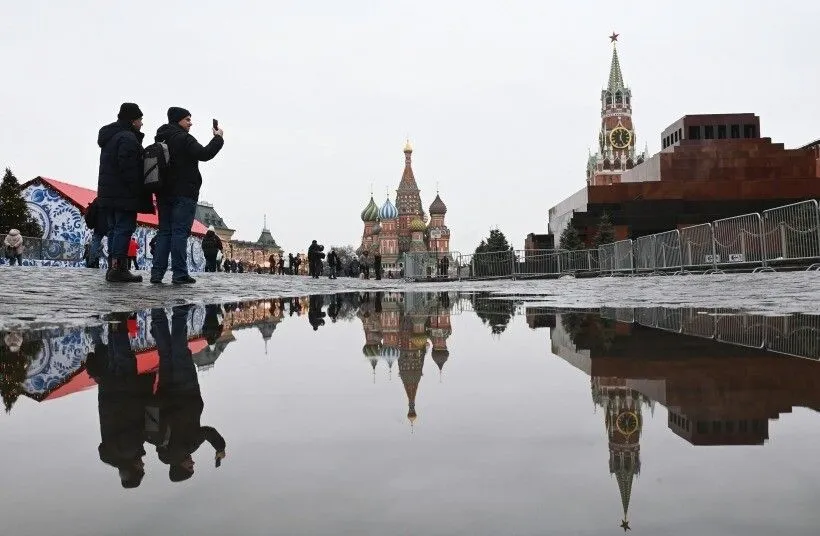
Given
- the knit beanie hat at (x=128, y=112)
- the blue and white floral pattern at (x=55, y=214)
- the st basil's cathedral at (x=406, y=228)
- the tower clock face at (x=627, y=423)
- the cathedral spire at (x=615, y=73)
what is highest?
the cathedral spire at (x=615, y=73)

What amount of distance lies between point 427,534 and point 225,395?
1.48m

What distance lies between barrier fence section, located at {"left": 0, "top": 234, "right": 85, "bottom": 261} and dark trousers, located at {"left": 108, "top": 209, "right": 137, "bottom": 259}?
14.3 metres

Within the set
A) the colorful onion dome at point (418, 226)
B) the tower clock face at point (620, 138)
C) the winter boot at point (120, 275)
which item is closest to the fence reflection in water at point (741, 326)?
the winter boot at point (120, 275)

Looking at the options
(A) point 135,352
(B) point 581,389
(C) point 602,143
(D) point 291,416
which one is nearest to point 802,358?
(B) point 581,389

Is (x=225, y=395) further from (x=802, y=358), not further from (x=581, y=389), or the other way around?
(x=802, y=358)

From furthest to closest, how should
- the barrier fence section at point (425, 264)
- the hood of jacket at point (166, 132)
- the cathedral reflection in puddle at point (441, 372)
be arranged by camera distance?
the barrier fence section at point (425, 264) < the hood of jacket at point (166, 132) < the cathedral reflection in puddle at point (441, 372)

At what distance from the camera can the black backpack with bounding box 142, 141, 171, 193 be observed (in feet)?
30.4

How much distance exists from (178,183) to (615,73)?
136 m

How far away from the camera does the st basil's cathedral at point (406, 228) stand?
14250 cm

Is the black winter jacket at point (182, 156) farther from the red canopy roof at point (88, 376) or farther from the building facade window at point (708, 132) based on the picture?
the building facade window at point (708, 132)

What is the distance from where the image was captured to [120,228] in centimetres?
952

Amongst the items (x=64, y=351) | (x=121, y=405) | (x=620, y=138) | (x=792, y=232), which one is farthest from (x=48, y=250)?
(x=620, y=138)

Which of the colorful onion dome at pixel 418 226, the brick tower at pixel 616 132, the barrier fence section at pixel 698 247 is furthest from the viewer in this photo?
the colorful onion dome at pixel 418 226

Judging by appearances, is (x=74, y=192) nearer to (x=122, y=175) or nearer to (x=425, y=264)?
(x=425, y=264)
